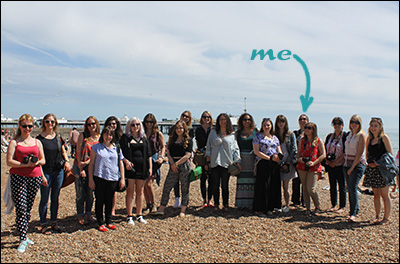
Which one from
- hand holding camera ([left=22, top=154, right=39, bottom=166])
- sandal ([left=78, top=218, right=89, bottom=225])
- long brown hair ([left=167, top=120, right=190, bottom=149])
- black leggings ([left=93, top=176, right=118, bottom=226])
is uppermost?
long brown hair ([left=167, top=120, right=190, bottom=149])

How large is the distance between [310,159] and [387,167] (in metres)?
1.30

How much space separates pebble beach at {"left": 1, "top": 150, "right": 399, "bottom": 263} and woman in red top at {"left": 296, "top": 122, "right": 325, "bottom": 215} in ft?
1.70

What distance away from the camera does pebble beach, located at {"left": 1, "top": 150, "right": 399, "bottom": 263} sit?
14.6 ft

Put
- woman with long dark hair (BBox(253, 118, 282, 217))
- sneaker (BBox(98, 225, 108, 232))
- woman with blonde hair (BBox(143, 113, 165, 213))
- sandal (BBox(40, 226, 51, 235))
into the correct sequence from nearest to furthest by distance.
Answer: sandal (BBox(40, 226, 51, 235)) < sneaker (BBox(98, 225, 108, 232)) < woman with blonde hair (BBox(143, 113, 165, 213)) < woman with long dark hair (BBox(253, 118, 282, 217))

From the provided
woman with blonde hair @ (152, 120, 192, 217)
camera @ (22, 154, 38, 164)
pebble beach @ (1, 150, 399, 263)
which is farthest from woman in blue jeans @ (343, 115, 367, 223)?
camera @ (22, 154, 38, 164)

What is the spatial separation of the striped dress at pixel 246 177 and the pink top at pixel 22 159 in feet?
12.1

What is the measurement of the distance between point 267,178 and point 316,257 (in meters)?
2.01

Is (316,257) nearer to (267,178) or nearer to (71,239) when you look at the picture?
(267,178)

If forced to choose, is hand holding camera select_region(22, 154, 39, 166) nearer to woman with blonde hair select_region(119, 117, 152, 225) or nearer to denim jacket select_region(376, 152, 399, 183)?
woman with blonde hair select_region(119, 117, 152, 225)

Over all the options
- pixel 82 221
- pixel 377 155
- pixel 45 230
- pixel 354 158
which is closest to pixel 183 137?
pixel 82 221

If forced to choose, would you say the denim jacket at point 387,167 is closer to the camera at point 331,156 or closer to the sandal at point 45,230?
the camera at point 331,156

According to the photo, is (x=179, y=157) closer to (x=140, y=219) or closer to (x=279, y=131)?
(x=140, y=219)

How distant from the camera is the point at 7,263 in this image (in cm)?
416

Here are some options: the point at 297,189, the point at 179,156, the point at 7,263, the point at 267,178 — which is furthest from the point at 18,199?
the point at 297,189
